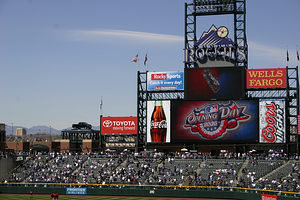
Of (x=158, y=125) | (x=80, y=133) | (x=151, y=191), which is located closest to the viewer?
(x=151, y=191)

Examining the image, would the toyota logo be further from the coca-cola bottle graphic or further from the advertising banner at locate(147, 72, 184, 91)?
the advertising banner at locate(147, 72, 184, 91)

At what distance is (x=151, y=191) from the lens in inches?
1877

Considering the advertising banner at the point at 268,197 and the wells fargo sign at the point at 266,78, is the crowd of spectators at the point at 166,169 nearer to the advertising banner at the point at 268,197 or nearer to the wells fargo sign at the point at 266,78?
the advertising banner at the point at 268,197

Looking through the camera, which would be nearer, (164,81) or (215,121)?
(215,121)

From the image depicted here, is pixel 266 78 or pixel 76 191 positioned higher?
pixel 266 78

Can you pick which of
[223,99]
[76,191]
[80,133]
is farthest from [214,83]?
[80,133]

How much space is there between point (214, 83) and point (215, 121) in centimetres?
529

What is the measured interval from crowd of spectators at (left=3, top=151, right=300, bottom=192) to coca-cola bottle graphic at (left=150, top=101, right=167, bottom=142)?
7.93 ft

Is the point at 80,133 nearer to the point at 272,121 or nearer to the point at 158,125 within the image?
the point at 158,125

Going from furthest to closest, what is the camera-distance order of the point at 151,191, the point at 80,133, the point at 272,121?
the point at 80,133 < the point at 272,121 < the point at 151,191

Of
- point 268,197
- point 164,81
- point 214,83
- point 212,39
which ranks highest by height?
point 212,39

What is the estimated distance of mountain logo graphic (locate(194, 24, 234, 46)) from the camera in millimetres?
56844

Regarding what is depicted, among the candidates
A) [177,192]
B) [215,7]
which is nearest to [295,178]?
[177,192]

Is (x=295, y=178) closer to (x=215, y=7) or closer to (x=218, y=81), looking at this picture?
(x=218, y=81)
